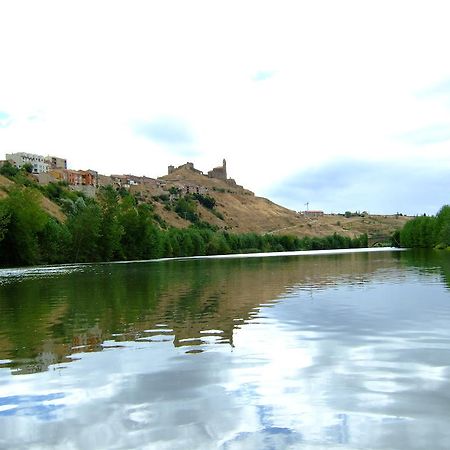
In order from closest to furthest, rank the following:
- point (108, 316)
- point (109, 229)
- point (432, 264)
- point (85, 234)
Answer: point (108, 316)
point (432, 264)
point (85, 234)
point (109, 229)

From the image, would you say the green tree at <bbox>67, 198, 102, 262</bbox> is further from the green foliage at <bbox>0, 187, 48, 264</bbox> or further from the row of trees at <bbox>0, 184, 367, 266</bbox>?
the green foliage at <bbox>0, 187, 48, 264</bbox>

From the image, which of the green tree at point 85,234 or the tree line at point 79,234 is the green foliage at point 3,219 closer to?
the tree line at point 79,234

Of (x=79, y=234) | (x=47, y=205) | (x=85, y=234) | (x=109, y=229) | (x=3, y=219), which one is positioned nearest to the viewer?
(x=3, y=219)

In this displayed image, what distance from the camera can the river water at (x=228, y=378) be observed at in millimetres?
10086

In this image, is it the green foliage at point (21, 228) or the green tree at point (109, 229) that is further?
the green tree at point (109, 229)

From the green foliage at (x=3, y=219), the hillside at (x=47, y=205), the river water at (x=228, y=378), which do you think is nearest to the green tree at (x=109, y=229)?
the green foliage at (x=3, y=219)

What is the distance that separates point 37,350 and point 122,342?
2.88 meters

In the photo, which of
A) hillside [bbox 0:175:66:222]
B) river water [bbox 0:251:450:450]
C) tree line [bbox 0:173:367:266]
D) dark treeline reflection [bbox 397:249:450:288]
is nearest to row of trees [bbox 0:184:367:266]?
tree line [bbox 0:173:367:266]

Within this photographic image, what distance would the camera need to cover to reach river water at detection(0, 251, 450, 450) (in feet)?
33.1

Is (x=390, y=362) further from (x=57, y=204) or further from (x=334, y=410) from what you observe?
(x=57, y=204)

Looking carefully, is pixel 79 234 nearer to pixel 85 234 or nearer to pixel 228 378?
pixel 85 234

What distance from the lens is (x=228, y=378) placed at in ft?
46.5

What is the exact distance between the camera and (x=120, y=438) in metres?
9.98

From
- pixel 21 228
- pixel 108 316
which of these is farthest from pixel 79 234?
pixel 108 316
